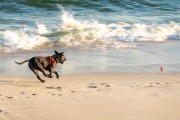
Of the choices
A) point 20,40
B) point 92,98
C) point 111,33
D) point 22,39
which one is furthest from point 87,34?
point 92,98

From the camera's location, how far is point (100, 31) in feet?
49.1

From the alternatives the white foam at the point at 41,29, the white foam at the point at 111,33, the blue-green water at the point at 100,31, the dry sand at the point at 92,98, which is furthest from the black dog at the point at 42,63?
the white foam at the point at 41,29

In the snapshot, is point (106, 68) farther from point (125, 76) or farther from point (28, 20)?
point (28, 20)

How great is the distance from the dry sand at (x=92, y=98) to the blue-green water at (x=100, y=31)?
996 millimetres

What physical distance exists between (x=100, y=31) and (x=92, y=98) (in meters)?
7.85

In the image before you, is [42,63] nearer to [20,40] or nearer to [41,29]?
[20,40]

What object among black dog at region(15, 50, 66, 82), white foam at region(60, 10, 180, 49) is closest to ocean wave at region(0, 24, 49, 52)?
white foam at region(60, 10, 180, 49)

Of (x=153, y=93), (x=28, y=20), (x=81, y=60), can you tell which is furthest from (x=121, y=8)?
(x=153, y=93)

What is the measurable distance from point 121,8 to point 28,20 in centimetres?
549

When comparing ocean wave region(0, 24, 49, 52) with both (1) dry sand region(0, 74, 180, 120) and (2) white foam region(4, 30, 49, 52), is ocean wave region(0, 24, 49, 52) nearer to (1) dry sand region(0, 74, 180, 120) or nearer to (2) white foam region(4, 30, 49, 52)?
(2) white foam region(4, 30, 49, 52)

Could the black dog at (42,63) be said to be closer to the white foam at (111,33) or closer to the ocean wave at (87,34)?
the ocean wave at (87,34)

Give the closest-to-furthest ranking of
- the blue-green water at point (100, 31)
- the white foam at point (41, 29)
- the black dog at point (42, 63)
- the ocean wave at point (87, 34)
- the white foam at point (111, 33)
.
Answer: the black dog at point (42, 63) < the blue-green water at point (100, 31) < the ocean wave at point (87, 34) < the white foam at point (111, 33) < the white foam at point (41, 29)

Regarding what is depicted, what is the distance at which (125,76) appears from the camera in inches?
352

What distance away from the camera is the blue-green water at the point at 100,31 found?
10.7 meters
